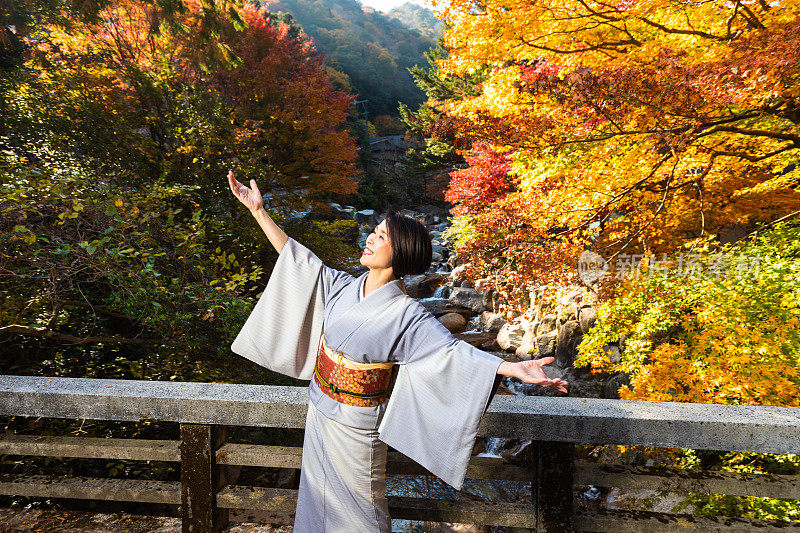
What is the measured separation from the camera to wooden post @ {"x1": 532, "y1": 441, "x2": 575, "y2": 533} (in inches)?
68.6

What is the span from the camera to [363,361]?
5.33 feet

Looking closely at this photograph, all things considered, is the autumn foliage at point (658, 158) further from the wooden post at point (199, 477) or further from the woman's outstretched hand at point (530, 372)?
the wooden post at point (199, 477)

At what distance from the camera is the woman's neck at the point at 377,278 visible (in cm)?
169

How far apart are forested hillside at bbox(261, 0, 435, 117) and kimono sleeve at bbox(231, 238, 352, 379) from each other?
1158 inches

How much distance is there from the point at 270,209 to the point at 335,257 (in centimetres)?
160

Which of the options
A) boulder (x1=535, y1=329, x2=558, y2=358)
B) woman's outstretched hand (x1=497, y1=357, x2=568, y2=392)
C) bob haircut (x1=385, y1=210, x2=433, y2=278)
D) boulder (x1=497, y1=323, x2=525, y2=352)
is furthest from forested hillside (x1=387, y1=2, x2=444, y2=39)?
woman's outstretched hand (x1=497, y1=357, x2=568, y2=392)

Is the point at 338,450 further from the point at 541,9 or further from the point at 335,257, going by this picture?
the point at 335,257

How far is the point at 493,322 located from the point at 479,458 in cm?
1000

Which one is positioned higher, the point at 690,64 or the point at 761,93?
the point at 690,64

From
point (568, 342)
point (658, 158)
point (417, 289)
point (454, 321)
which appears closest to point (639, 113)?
point (658, 158)

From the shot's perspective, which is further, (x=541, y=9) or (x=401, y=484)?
(x=401, y=484)

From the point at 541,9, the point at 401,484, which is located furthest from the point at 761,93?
the point at 401,484

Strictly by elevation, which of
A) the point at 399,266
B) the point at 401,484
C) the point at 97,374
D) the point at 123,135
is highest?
the point at 123,135

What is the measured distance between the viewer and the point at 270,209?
7602 mm
